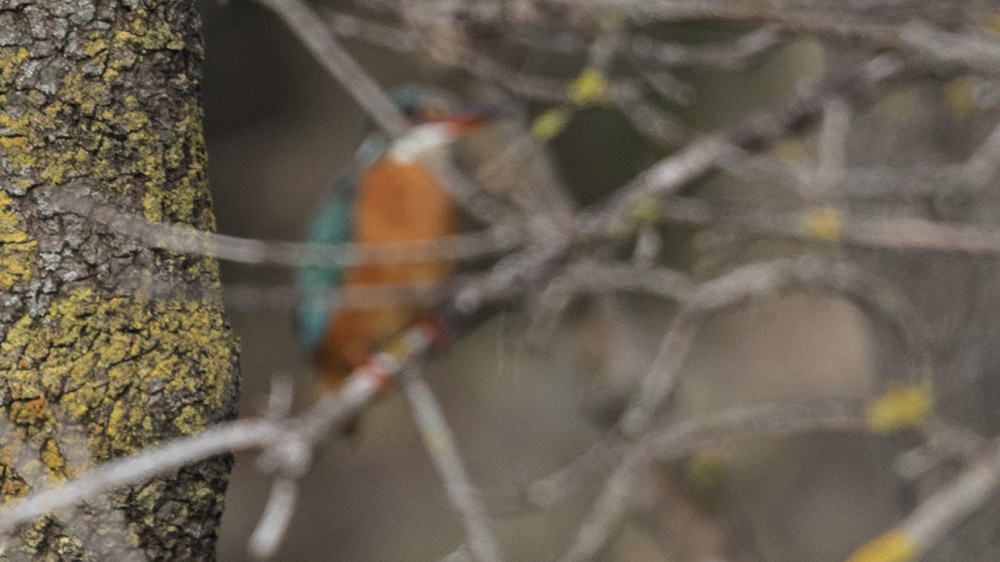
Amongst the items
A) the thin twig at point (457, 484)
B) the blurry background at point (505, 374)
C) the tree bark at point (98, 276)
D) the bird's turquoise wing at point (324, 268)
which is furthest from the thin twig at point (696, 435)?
the blurry background at point (505, 374)

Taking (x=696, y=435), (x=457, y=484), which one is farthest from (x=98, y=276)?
(x=696, y=435)

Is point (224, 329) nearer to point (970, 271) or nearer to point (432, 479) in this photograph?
point (970, 271)

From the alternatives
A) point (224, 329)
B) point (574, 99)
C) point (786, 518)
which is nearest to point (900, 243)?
point (574, 99)

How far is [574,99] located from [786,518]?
16.1 feet

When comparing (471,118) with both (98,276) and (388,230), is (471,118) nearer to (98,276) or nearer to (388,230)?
(388,230)

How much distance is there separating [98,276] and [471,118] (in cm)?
222

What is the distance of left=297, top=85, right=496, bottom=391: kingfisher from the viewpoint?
10.7ft

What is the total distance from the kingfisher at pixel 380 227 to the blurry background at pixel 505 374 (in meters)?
1.05

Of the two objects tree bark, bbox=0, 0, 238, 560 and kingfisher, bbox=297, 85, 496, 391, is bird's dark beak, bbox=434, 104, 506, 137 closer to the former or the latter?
kingfisher, bbox=297, 85, 496, 391

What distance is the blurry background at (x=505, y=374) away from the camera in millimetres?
4984

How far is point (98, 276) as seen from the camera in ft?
2.81

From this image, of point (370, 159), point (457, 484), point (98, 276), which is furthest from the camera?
point (370, 159)

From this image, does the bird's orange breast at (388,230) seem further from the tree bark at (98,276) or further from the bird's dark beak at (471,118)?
the tree bark at (98,276)

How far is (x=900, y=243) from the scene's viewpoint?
5.85 ft
